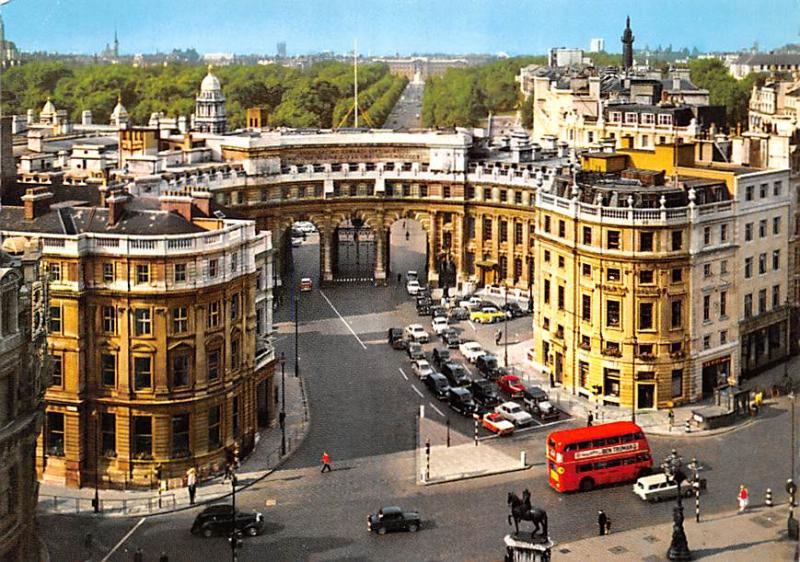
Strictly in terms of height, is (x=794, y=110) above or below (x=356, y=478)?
above

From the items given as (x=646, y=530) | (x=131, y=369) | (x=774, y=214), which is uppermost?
(x=774, y=214)

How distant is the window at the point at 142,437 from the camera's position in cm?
6322

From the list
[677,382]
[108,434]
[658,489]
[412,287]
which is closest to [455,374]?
[677,382]

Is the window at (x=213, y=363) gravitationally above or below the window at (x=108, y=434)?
above

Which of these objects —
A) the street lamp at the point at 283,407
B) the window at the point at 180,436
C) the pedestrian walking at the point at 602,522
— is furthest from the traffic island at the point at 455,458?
the window at the point at 180,436

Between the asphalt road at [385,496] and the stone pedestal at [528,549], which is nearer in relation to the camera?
the stone pedestal at [528,549]

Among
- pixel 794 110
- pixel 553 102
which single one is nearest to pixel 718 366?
pixel 794 110

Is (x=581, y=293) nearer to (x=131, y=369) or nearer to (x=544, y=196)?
(x=544, y=196)

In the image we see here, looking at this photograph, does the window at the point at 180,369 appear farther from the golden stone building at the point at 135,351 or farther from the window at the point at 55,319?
the window at the point at 55,319

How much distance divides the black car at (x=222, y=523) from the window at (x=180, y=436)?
6138 mm

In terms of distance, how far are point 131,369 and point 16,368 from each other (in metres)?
19.7

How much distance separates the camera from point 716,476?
6550 centimetres

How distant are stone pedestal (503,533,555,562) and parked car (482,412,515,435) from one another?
22024 mm

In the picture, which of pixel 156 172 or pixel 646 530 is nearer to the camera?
pixel 646 530
